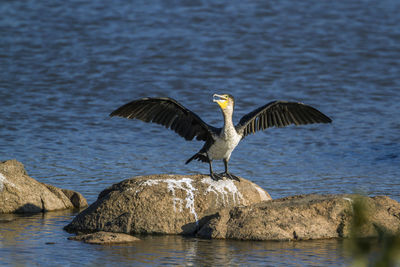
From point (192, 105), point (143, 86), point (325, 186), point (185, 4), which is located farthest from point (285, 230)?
point (185, 4)

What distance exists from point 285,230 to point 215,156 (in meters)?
1.33

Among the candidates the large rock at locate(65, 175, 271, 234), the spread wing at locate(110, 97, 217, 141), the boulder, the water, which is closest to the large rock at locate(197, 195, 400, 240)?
the water

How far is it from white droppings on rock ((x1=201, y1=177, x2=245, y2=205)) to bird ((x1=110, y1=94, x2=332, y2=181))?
0.08m

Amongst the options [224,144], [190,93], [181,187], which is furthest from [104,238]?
[190,93]

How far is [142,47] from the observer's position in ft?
69.2

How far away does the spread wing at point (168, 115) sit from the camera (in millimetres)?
8656

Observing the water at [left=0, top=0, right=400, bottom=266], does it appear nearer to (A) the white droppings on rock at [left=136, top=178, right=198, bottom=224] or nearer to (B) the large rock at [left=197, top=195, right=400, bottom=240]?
(B) the large rock at [left=197, top=195, right=400, bottom=240]

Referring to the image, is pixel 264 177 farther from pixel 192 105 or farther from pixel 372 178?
pixel 192 105

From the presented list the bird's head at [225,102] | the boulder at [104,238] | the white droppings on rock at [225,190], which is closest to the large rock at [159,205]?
the white droppings on rock at [225,190]

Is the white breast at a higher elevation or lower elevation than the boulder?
higher

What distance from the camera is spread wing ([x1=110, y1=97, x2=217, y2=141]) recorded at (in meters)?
8.66

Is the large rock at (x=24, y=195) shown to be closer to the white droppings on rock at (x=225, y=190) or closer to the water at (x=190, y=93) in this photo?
the water at (x=190, y=93)

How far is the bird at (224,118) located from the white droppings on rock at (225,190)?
0.08 metres

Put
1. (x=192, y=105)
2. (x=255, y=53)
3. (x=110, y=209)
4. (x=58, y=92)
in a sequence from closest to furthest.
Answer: (x=110, y=209), (x=192, y=105), (x=58, y=92), (x=255, y=53)
